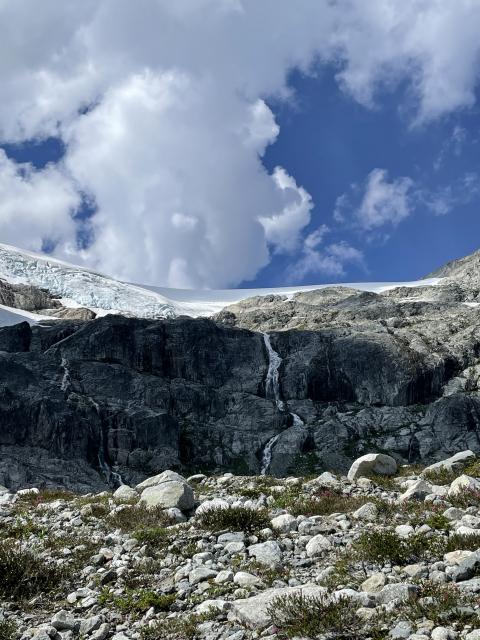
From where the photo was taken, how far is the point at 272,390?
368 ft

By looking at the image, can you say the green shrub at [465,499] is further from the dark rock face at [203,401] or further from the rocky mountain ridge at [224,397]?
the rocky mountain ridge at [224,397]

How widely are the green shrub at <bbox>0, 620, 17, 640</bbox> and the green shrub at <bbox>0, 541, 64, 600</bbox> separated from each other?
175cm

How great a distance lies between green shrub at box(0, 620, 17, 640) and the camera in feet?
29.1

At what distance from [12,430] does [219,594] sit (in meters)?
88.8

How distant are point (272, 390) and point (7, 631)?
10400 cm

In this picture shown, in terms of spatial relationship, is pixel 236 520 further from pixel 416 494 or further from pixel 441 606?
pixel 441 606

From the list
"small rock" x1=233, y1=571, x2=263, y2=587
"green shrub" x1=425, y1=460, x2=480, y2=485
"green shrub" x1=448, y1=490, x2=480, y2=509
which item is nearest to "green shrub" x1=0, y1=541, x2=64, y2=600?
"small rock" x1=233, y1=571, x2=263, y2=587

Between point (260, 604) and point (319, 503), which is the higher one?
point (319, 503)

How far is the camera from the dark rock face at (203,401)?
90.0 metres

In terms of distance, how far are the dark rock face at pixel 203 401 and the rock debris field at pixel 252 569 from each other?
2505 inches

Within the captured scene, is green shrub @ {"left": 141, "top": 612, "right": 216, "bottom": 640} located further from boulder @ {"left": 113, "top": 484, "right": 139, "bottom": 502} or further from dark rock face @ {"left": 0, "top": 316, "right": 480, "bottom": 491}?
dark rock face @ {"left": 0, "top": 316, "right": 480, "bottom": 491}

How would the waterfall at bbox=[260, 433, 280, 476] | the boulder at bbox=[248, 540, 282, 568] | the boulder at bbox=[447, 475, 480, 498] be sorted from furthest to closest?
the waterfall at bbox=[260, 433, 280, 476] < the boulder at bbox=[447, 475, 480, 498] < the boulder at bbox=[248, 540, 282, 568]

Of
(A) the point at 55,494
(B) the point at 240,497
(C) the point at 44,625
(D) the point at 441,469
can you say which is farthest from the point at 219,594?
(A) the point at 55,494

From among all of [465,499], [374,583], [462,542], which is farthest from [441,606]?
[465,499]
